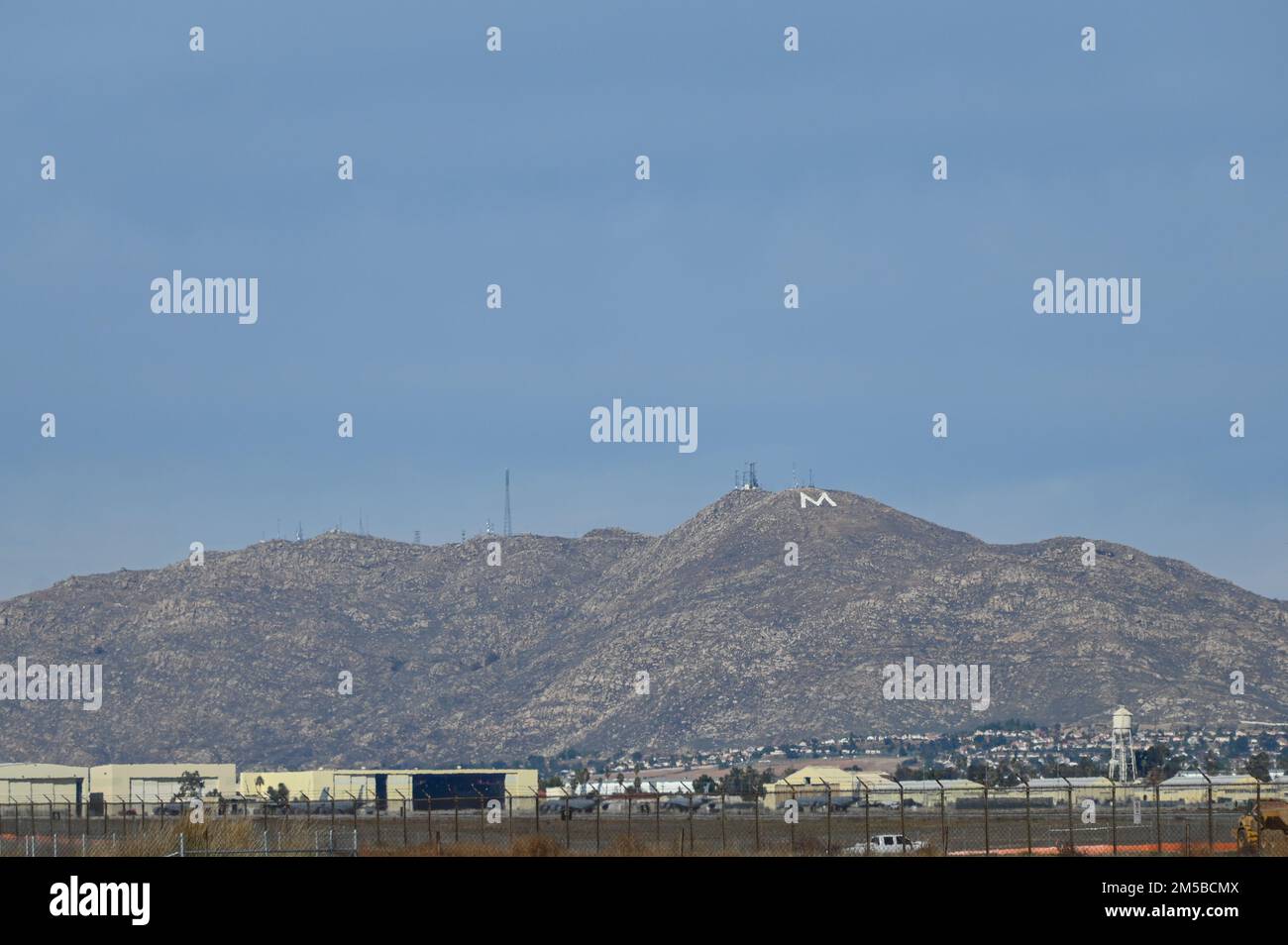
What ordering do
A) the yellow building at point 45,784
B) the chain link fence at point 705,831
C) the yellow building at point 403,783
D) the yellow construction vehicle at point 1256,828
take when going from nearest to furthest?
the yellow construction vehicle at point 1256,828 → the chain link fence at point 705,831 → the yellow building at point 45,784 → the yellow building at point 403,783

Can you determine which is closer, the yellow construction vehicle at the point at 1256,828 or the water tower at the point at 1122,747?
the yellow construction vehicle at the point at 1256,828

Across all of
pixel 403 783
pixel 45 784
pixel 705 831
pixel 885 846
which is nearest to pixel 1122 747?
pixel 403 783

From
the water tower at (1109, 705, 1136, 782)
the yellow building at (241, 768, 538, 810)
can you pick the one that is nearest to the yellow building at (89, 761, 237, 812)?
the yellow building at (241, 768, 538, 810)

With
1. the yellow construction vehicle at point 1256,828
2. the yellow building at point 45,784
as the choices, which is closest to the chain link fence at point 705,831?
the yellow construction vehicle at point 1256,828

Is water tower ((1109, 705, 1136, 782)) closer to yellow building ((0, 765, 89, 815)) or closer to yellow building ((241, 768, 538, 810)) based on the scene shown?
yellow building ((241, 768, 538, 810))

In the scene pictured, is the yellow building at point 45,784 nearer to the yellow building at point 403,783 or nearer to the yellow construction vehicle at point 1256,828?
the yellow building at point 403,783

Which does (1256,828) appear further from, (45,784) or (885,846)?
(45,784)
